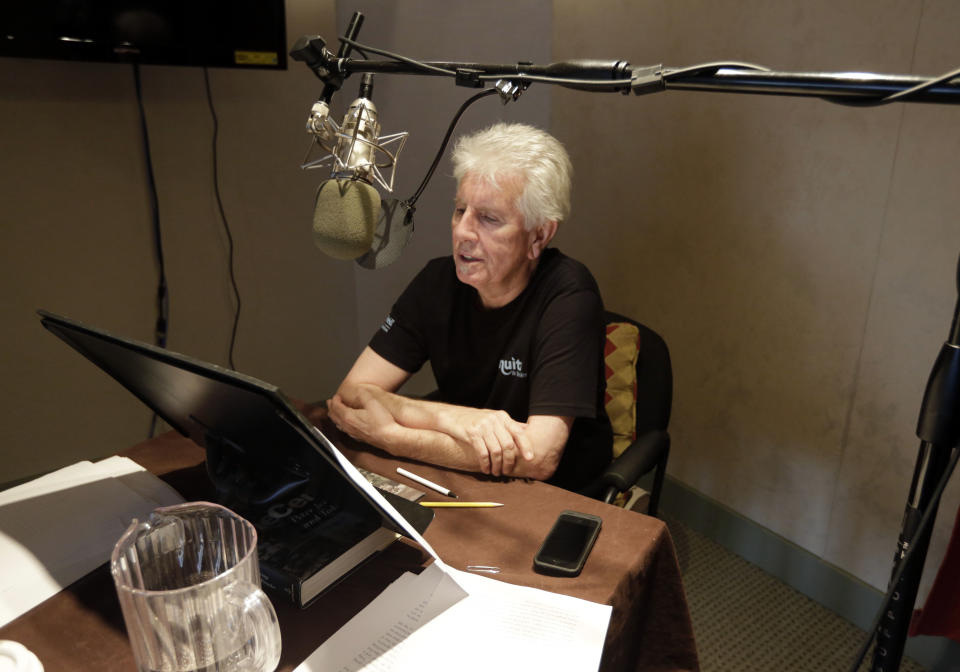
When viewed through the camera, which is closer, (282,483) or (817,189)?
(282,483)

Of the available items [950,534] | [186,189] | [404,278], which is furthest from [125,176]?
[950,534]

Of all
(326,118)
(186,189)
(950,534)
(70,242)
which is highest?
(326,118)

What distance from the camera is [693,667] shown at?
3.46ft

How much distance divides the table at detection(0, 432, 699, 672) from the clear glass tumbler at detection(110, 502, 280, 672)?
80mm

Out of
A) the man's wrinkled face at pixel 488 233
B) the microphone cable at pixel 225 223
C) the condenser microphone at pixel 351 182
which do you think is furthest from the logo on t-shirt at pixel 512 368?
the microphone cable at pixel 225 223

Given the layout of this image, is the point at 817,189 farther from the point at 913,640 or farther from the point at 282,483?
the point at 282,483

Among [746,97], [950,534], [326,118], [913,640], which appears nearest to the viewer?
[326,118]

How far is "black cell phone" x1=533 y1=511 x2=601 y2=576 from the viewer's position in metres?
0.93

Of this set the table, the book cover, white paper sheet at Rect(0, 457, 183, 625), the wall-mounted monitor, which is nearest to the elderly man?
the table

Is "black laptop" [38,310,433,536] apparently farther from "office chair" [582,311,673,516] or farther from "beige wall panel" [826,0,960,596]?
"beige wall panel" [826,0,960,596]

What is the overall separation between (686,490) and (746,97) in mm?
1364

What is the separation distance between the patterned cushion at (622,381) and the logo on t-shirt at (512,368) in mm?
262

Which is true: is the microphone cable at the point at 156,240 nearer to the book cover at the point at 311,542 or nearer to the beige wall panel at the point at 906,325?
the book cover at the point at 311,542

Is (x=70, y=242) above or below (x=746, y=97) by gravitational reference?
below
